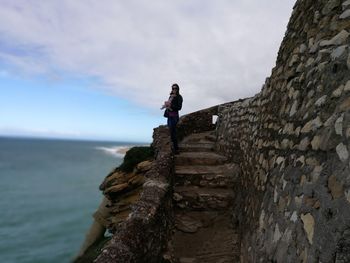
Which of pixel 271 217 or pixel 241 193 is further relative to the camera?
pixel 241 193

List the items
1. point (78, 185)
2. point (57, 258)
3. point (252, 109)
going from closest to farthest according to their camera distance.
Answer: point (252, 109) < point (57, 258) < point (78, 185)

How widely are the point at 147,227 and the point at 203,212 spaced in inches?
92.0

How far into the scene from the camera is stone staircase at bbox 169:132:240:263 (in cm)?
604

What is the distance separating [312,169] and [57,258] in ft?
70.3

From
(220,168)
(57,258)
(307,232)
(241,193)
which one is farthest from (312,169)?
(57,258)

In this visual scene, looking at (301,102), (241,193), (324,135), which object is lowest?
(241,193)

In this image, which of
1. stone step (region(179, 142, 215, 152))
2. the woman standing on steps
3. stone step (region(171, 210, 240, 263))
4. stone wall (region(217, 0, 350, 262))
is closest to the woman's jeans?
the woman standing on steps

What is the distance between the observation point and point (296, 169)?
3.45 m

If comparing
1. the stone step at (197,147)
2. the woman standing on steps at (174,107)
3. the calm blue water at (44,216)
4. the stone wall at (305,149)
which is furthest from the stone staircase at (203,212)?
the calm blue water at (44,216)

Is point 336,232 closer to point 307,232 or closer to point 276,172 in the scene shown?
point 307,232

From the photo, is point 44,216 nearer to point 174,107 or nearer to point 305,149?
point 174,107

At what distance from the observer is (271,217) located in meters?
4.00

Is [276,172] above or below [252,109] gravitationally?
below

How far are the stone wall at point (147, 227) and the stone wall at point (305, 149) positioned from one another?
1.40 m
